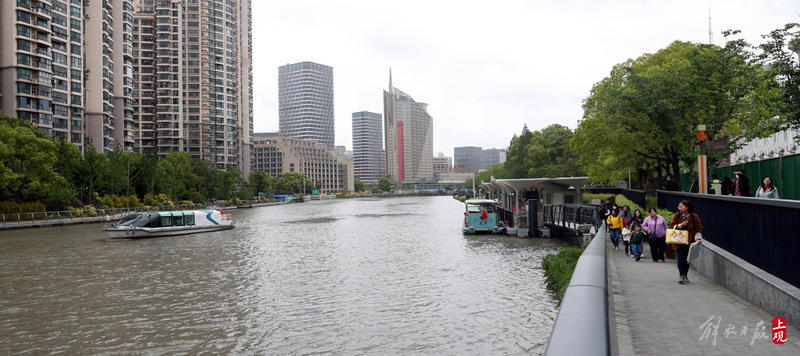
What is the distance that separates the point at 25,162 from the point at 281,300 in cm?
5216

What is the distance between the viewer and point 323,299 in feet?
59.7

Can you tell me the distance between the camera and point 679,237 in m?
11.7

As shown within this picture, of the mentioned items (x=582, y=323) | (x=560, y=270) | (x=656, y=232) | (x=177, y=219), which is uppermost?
(x=582, y=323)

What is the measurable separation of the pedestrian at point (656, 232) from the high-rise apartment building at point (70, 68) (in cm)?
8404

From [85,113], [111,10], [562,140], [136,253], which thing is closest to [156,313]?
[136,253]

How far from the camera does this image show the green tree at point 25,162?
5397 cm

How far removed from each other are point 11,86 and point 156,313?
8416 cm

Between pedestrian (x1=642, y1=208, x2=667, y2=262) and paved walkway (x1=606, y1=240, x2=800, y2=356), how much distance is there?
113 inches

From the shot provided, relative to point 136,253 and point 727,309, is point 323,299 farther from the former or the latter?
point 136,253

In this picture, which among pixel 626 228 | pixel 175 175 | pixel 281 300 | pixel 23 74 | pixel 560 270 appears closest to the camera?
pixel 281 300

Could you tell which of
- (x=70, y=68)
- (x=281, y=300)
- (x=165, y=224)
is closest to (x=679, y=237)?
(x=281, y=300)

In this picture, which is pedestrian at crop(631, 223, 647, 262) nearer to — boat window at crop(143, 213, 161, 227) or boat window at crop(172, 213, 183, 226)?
boat window at crop(143, 213, 161, 227)

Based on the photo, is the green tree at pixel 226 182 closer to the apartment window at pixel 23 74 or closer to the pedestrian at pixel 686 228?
the apartment window at pixel 23 74

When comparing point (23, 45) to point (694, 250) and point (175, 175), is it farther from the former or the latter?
point (694, 250)
